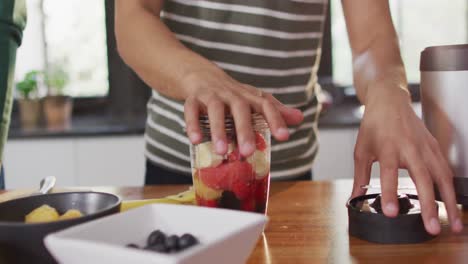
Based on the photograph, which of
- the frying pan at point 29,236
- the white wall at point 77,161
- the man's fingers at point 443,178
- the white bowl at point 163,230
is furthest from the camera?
the white wall at point 77,161

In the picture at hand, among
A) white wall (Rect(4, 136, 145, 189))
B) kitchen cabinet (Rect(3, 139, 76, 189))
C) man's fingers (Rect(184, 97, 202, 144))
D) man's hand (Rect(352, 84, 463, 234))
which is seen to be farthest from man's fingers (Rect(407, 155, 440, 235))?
kitchen cabinet (Rect(3, 139, 76, 189))

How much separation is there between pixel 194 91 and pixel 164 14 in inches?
20.5

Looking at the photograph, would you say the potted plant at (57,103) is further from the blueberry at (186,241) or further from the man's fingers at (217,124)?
the blueberry at (186,241)

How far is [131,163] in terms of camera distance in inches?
110

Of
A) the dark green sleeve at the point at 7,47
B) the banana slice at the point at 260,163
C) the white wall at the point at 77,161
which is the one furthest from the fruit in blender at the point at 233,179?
the white wall at the point at 77,161

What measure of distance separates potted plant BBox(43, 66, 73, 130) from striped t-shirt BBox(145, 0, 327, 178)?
5.01ft

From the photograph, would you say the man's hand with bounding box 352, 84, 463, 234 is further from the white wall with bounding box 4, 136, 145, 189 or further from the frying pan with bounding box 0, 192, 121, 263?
the white wall with bounding box 4, 136, 145, 189

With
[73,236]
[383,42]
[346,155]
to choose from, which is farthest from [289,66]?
[346,155]

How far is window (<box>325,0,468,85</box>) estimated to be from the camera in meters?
3.11

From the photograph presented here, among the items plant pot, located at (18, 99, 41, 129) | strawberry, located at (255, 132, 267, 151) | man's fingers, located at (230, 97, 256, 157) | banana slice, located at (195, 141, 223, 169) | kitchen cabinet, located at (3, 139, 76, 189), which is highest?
man's fingers, located at (230, 97, 256, 157)

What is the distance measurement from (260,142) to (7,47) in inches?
28.0

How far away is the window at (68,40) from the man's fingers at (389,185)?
2336mm

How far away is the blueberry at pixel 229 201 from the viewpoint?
3.03 ft

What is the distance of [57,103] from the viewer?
9.93 feet
